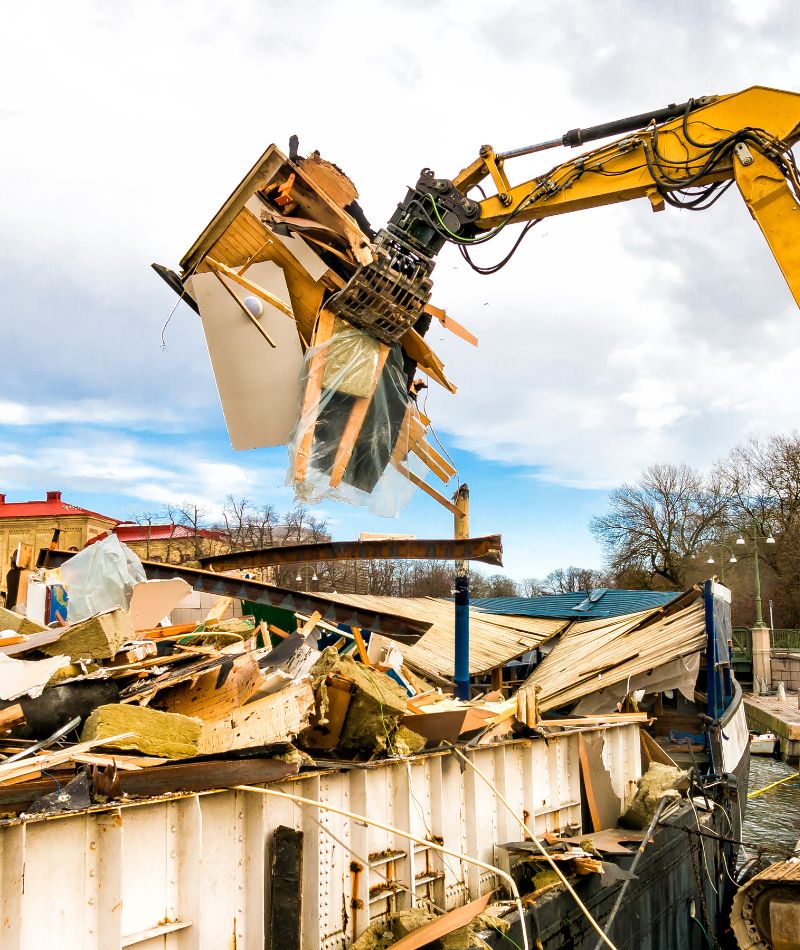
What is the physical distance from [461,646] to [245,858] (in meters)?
7.04

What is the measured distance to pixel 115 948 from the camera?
12.3 ft

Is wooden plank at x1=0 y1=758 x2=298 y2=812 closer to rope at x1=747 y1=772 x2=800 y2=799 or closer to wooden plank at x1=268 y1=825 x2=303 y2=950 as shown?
wooden plank at x1=268 y1=825 x2=303 y2=950

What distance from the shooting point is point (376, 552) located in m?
9.00

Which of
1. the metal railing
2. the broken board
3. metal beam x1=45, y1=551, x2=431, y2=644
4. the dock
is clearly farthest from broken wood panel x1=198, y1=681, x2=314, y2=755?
the metal railing

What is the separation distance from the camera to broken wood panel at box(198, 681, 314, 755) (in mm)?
4867

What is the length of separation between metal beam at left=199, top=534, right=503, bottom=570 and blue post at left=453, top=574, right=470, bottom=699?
7.83 ft

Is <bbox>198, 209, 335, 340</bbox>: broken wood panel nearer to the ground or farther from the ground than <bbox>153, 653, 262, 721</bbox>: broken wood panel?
farther from the ground

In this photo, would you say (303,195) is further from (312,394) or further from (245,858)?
(245,858)

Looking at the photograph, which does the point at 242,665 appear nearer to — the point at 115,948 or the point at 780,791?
the point at 115,948

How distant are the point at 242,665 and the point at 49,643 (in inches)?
58.7

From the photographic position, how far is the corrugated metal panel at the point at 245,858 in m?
3.64

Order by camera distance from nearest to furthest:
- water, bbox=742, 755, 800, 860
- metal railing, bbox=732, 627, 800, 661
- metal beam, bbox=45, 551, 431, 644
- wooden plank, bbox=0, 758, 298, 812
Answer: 1. wooden plank, bbox=0, 758, 298, 812
2. metal beam, bbox=45, 551, 431, 644
3. water, bbox=742, 755, 800, 860
4. metal railing, bbox=732, 627, 800, 661

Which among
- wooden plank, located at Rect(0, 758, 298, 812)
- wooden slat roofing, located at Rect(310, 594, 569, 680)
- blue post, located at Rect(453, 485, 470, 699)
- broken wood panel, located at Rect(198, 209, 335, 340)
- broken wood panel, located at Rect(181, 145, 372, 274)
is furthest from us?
wooden slat roofing, located at Rect(310, 594, 569, 680)

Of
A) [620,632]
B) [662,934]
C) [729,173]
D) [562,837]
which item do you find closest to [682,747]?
[620,632]
